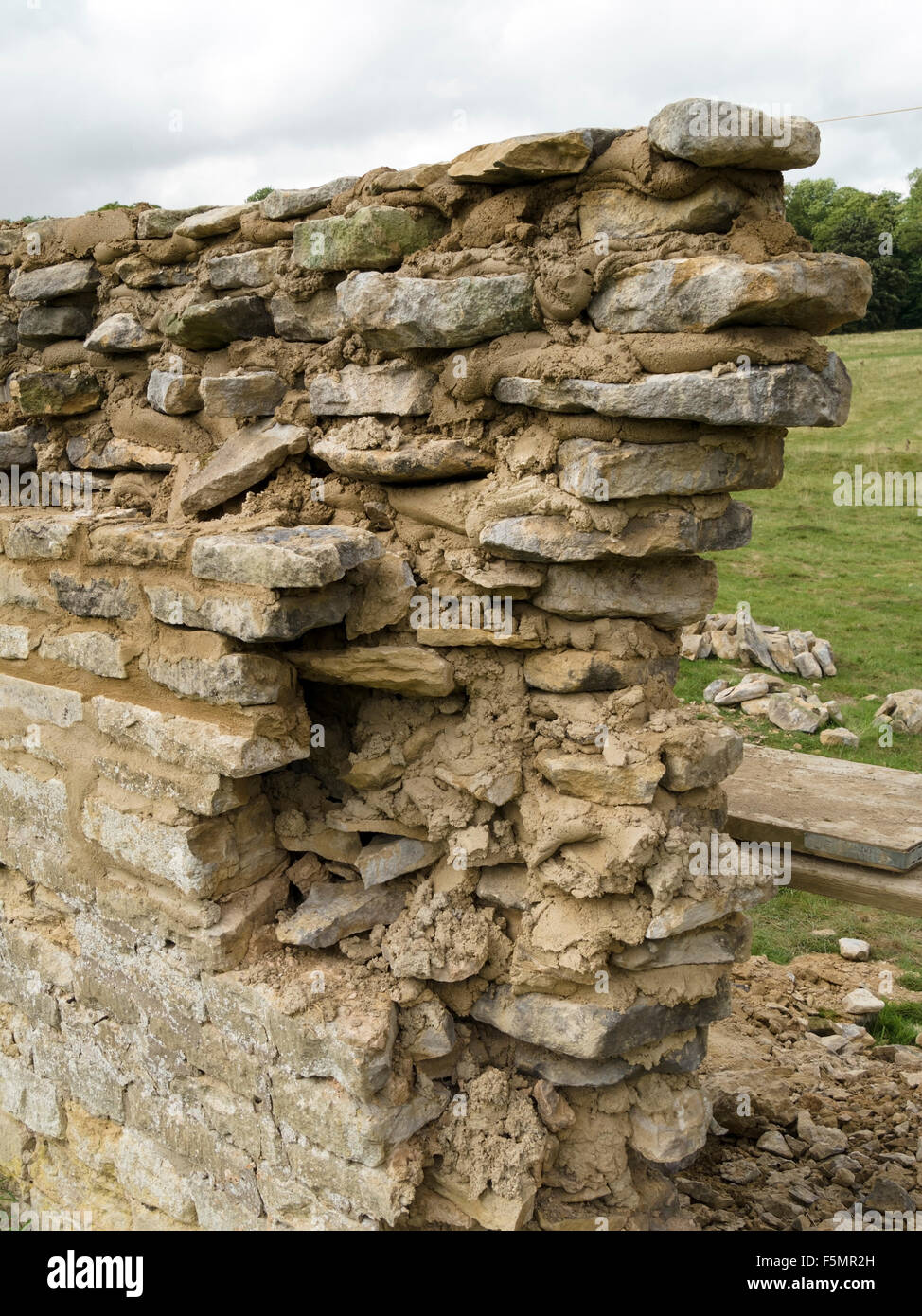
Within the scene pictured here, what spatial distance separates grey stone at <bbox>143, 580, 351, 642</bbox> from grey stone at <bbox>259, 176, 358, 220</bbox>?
1.33 m

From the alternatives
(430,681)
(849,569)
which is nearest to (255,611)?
(430,681)

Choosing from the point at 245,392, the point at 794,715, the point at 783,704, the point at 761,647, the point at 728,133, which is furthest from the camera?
the point at 761,647

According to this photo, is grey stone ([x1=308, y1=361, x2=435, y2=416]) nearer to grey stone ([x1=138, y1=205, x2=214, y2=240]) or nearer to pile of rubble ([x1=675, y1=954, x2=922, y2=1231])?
grey stone ([x1=138, y1=205, x2=214, y2=240])

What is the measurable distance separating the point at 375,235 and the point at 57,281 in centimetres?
180

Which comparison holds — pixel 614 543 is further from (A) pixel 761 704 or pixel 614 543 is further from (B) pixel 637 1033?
(A) pixel 761 704

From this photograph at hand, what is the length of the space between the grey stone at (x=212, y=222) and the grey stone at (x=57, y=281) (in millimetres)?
603

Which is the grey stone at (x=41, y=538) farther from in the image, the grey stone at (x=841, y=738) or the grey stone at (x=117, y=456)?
the grey stone at (x=841, y=738)

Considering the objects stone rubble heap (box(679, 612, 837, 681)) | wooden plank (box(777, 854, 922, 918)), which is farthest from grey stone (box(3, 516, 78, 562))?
stone rubble heap (box(679, 612, 837, 681))

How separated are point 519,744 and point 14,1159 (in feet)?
10.6

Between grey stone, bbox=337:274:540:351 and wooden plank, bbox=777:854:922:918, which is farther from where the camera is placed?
wooden plank, bbox=777:854:922:918

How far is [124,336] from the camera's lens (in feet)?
14.1

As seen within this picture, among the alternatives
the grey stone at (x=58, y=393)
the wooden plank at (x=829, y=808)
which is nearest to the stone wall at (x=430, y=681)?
the grey stone at (x=58, y=393)

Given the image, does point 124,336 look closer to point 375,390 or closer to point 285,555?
Result: point 375,390

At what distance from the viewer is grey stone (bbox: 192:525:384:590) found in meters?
3.17
